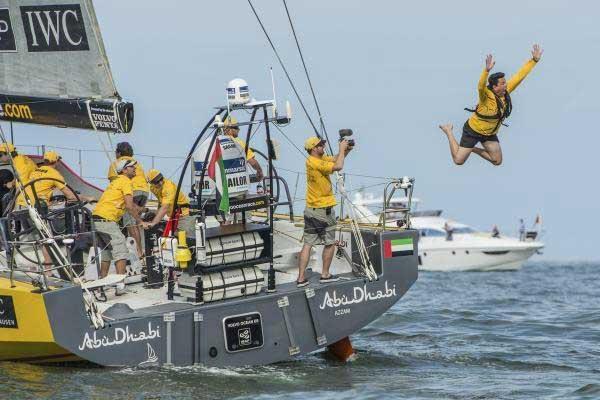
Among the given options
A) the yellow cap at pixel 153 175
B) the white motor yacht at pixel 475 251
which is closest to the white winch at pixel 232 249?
the yellow cap at pixel 153 175

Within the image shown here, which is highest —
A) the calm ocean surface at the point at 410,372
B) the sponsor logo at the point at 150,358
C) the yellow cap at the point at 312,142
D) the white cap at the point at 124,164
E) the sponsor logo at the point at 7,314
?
the yellow cap at the point at 312,142

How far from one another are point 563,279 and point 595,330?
19.4 metres

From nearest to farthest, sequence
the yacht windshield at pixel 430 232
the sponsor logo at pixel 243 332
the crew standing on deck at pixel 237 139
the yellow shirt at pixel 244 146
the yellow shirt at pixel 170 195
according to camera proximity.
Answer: the sponsor logo at pixel 243 332
the crew standing on deck at pixel 237 139
the yellow shirt at pixel 244 146
the yellow shirt at pixel 170 195
the yacht windshield at pixel 430 232

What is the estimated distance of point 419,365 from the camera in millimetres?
13070

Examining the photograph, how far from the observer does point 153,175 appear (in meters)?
13.4

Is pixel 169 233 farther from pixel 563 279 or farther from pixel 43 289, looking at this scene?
pixel 563 279

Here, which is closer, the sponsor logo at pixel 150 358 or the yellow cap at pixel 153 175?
the sponsor logo at pixel 150 358

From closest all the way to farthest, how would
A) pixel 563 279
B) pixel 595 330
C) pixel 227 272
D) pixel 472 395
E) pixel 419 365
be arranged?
pixel 472 395
pixel 227 272
pixel 419 365
pixel 595 330
pixel 563 279

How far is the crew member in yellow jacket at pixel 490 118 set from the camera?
1254 centimetres

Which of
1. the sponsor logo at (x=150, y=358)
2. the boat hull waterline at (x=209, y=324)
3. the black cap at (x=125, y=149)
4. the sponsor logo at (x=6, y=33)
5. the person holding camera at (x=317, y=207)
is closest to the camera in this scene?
the boat hull waterline at (x=209, y=324)

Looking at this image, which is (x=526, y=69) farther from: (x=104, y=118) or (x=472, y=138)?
(x=104, y=118)

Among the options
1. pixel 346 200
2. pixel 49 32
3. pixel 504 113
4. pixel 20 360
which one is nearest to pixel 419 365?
pixel 346 200

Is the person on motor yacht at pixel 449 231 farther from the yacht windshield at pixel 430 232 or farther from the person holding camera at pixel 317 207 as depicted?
the person holding camera at pixel 317 207

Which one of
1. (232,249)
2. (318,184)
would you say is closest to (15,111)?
(232,249)
